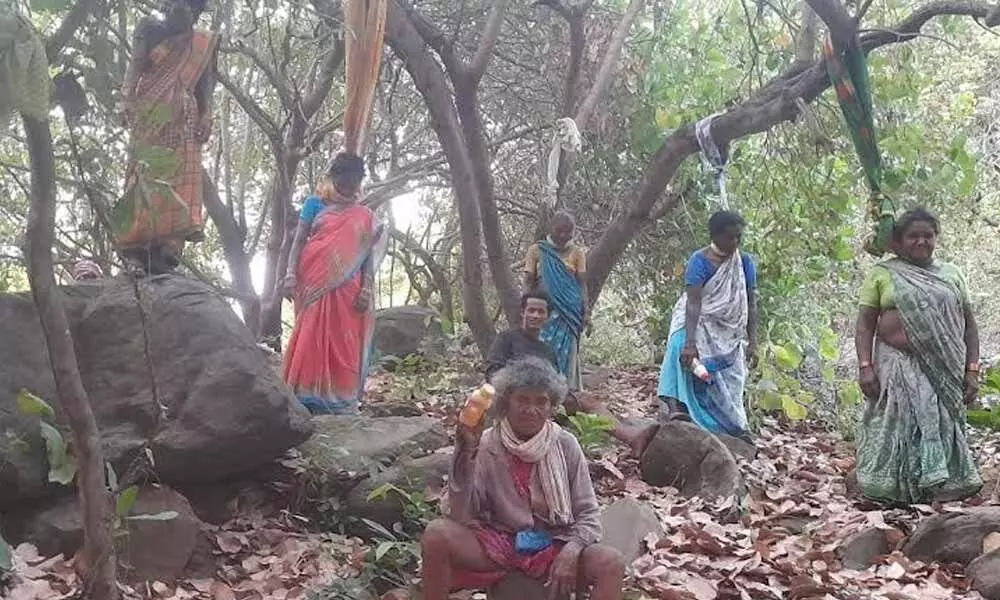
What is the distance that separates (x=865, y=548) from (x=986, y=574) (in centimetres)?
71

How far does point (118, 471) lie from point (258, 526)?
2.36ft

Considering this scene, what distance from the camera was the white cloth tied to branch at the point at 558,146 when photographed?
7.32 meters

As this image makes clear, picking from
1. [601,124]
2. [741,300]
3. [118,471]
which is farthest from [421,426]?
[601,124]

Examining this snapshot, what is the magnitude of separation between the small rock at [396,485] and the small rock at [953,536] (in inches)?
84.5

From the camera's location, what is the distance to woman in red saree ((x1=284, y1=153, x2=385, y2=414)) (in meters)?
6.67

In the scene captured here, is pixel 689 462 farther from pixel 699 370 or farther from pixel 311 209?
pixel 311 209

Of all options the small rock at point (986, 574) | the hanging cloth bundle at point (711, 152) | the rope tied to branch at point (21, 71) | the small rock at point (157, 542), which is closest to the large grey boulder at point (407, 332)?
the hanging cloth bundle at point (711, 152)

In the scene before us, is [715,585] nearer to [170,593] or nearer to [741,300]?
[170,593]

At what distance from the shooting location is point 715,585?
405cm

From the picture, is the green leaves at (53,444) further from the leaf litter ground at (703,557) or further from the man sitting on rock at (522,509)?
the man sitting on rock at (522,509)

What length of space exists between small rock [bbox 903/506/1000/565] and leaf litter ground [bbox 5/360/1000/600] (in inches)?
3.3

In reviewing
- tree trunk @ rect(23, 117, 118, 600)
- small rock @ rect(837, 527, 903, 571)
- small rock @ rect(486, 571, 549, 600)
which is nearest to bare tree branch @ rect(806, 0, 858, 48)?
small rock @ rect(837, 527, 903, 571)

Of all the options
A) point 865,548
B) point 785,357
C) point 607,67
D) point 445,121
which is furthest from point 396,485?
point 607,67

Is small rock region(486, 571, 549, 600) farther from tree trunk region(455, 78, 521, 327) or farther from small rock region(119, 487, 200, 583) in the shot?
tree trunk region(455, 78, 521, 327)
